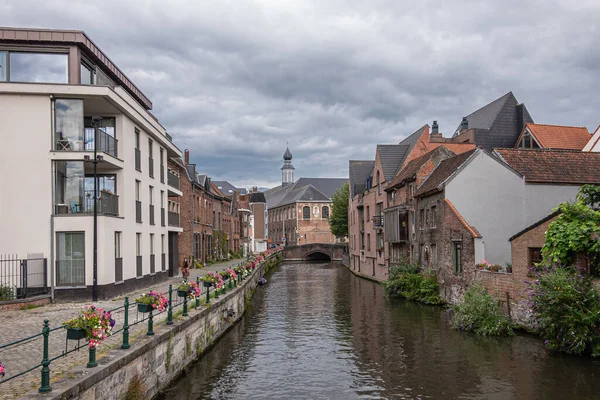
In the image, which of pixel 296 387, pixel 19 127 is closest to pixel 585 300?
pixel 296 387

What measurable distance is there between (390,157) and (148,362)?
3152 centimetres

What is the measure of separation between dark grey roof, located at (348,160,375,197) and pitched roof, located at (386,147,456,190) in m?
13.4

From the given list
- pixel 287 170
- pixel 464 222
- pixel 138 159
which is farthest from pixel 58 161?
pixel 287 170

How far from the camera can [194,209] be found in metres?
40.4

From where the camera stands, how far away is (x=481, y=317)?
1814cm

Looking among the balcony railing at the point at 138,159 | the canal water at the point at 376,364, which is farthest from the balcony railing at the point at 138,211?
the canal water at the point at 376,364

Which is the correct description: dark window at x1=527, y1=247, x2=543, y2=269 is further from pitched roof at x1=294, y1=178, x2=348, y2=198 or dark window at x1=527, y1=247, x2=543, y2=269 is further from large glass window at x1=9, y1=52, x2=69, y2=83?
pitched roof at x1=294, y1=178, x2=348, y2=198

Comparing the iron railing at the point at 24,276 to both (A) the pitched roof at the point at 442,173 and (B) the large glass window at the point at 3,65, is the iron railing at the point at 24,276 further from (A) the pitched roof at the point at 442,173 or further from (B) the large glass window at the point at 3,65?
(A) the pitched roof at the point at 442,173

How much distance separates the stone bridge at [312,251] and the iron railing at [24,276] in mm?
62224

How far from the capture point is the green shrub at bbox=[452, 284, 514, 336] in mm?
17625

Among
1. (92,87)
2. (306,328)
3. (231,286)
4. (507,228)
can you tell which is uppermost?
(92,87)

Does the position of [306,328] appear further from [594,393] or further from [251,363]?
[594,393]

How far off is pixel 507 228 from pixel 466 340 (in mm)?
8263

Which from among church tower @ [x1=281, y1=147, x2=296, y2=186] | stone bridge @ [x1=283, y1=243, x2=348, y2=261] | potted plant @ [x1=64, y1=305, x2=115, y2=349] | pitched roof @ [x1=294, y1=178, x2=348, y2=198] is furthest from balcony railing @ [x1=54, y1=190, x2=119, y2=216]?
church tower @ [x1=281, y1=147, x2=296, y2=186]
